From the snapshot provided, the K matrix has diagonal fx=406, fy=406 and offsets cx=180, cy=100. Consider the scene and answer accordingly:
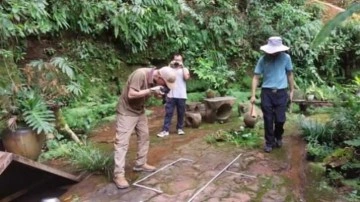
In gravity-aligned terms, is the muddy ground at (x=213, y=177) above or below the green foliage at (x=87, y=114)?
below

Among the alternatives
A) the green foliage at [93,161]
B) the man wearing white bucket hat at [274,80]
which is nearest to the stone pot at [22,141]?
the green foliage at [93,161]

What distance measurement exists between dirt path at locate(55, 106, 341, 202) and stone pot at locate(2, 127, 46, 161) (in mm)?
908

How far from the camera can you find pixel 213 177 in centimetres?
482

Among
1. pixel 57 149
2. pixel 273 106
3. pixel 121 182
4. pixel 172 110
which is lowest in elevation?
pixel 121 182

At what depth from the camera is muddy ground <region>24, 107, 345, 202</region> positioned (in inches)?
172

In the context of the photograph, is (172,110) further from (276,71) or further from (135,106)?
(135,106)

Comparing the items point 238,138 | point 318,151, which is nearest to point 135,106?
point 238,138

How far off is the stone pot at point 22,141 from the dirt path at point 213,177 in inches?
35.7

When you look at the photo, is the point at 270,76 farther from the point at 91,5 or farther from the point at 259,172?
the point at 91,5

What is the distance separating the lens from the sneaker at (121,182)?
4465 mm

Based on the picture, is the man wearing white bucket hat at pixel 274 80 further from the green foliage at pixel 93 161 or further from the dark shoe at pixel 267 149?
the green foliage at pixel 93 161

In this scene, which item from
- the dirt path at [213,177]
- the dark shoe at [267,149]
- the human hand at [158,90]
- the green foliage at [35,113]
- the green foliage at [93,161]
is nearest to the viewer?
the human hand at [158,90]

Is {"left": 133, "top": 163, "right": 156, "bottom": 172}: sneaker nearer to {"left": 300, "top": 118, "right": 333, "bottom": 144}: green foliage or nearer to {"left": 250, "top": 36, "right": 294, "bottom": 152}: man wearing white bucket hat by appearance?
{"left": 250, "top": 36, "right": 294, "bottom": 152}: man wearing white bucket hat

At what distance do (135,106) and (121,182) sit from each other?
858 millimetres
